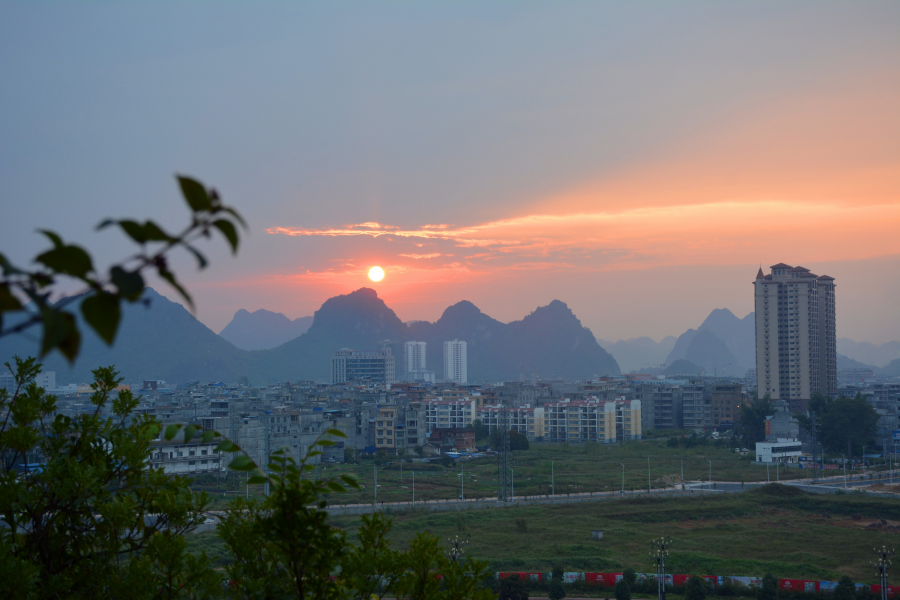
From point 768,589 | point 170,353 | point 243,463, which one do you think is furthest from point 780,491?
point 170,353

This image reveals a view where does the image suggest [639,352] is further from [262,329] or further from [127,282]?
[127,282]

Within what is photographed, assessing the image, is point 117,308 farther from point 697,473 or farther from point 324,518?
point 697,473

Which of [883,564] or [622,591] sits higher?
[883,564]

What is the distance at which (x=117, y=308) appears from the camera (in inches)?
19.1

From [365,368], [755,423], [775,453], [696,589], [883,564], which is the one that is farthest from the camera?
[365,368]

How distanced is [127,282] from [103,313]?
0.03 metres

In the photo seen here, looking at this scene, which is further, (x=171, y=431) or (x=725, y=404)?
(x=725, y=404)

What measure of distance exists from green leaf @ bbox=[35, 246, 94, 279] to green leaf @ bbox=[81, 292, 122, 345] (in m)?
0.04

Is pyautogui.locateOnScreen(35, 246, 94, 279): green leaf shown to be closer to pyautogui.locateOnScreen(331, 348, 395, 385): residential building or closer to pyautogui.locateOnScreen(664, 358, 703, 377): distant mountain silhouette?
pyautogui.locateOnScreen(331, 348, 395, 385): residential building

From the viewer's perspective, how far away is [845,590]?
31.6 ft

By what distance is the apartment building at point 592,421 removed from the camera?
2986cm

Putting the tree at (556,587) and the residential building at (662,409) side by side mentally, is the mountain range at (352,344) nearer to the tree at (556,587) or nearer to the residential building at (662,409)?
the residential building at (662,409)

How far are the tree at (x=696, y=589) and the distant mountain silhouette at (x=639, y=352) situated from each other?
13694cm

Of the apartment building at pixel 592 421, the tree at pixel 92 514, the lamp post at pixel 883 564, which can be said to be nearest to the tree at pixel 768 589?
the lamp post at pixel 883 564
